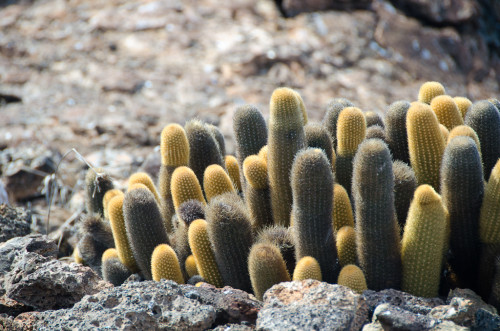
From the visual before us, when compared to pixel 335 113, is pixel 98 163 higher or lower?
lower

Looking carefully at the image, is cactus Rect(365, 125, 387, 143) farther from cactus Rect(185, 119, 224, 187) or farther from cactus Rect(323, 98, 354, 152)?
cactus Rect(185, 119, 224, 187)

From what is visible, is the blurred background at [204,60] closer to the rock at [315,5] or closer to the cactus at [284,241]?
the rock at [315,5]

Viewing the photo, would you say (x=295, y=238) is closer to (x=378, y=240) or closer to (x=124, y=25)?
(x=378, y=240)

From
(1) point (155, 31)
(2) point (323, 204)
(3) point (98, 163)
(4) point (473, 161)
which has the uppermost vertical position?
(4) point (473, 161)

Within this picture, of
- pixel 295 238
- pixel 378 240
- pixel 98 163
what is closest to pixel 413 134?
pixel 378 240

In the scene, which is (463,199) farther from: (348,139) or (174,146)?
(174,146)

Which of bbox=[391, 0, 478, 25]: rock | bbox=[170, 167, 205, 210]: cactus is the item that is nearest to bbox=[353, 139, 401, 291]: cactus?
bbox=[170, 167, 205, 210]: cactus

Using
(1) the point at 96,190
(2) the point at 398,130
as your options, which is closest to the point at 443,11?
(2) the point at 398,130
